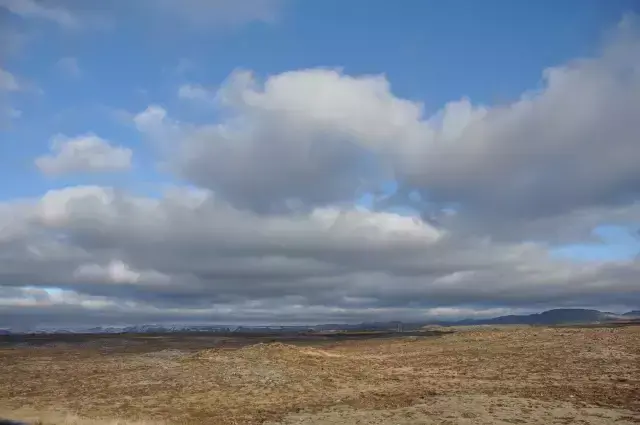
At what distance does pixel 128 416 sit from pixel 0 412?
7.57 m

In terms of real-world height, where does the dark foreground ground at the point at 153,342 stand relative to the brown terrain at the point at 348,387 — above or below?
below

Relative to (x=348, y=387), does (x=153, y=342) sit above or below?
below

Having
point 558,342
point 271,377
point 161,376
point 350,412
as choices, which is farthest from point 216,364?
point 558,342

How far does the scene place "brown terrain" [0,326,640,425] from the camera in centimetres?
2833

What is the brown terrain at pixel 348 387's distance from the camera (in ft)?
92.9

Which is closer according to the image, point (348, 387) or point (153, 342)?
point (348, 387)

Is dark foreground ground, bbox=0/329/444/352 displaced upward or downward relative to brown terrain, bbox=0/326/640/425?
downward

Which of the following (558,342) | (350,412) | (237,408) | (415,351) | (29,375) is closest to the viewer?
(350,412)

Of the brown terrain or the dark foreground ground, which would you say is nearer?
the brown terrain

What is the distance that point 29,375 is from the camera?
158 feet

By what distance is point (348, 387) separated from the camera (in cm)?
3825

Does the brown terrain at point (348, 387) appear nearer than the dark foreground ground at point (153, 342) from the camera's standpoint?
Yes

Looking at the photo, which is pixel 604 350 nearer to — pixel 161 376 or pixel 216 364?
pixel 216 364

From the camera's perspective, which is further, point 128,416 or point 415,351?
point 415,351
